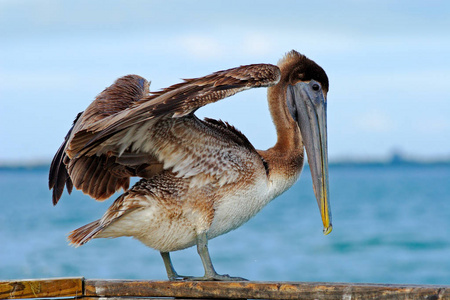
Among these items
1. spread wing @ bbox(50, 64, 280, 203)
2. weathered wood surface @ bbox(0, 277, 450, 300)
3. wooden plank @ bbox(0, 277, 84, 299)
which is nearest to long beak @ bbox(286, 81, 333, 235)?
spread wing @ bbox(50, 64, 280, 203)

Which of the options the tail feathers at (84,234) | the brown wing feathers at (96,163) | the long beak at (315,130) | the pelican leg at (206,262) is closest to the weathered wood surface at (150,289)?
the pelican leg at (206,262)

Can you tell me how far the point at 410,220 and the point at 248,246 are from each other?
12494 mm

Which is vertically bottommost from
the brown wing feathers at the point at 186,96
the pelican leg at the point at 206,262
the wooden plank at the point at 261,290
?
the pelican leg at the point at 206,262

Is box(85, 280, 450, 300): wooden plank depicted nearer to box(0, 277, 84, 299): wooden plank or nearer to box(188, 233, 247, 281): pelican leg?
box(0, 277, 84, 299): wooden plank

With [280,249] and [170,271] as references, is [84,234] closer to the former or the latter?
[170,271]

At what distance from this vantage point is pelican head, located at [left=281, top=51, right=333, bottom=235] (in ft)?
15.6

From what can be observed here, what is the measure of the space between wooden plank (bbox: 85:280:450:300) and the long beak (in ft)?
4.05

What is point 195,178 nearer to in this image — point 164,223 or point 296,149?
point 164,223

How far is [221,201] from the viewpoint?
4.55 meters

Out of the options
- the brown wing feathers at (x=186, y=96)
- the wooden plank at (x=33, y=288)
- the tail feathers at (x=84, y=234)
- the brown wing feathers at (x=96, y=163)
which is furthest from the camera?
the brown wing feathers at (x=96, y=163)

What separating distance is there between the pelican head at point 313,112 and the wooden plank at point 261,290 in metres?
1.24

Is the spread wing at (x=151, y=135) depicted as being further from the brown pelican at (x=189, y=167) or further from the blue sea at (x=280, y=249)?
the blue sea at (x=280, y=249)

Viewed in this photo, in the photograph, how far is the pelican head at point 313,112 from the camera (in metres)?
4.76

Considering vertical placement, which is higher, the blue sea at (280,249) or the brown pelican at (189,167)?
the brown pelican at (189,167)
